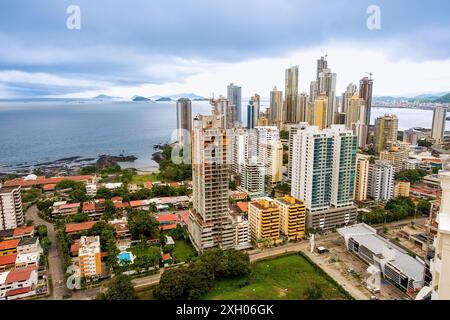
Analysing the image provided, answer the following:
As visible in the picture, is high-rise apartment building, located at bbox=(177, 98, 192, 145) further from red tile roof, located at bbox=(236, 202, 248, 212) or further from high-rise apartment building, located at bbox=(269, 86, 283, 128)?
high-rise apartment building, located at bbox=(269, 86, 283, 128)

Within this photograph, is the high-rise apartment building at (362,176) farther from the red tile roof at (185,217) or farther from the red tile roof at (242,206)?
the red tile roof at (185,217)

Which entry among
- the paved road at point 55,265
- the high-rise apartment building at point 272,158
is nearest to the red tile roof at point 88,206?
the paved road at point 55,265

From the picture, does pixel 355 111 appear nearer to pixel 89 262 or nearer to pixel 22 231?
pixel 89 262

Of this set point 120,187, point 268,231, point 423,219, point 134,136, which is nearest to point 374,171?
point 423,219

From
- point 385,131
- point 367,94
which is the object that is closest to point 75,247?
point 385,131

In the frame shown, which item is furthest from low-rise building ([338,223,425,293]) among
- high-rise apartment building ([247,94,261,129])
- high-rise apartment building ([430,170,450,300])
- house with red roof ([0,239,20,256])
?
high-rise apartment building ([247,94,261,129])

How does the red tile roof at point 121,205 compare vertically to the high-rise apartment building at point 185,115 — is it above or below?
below
